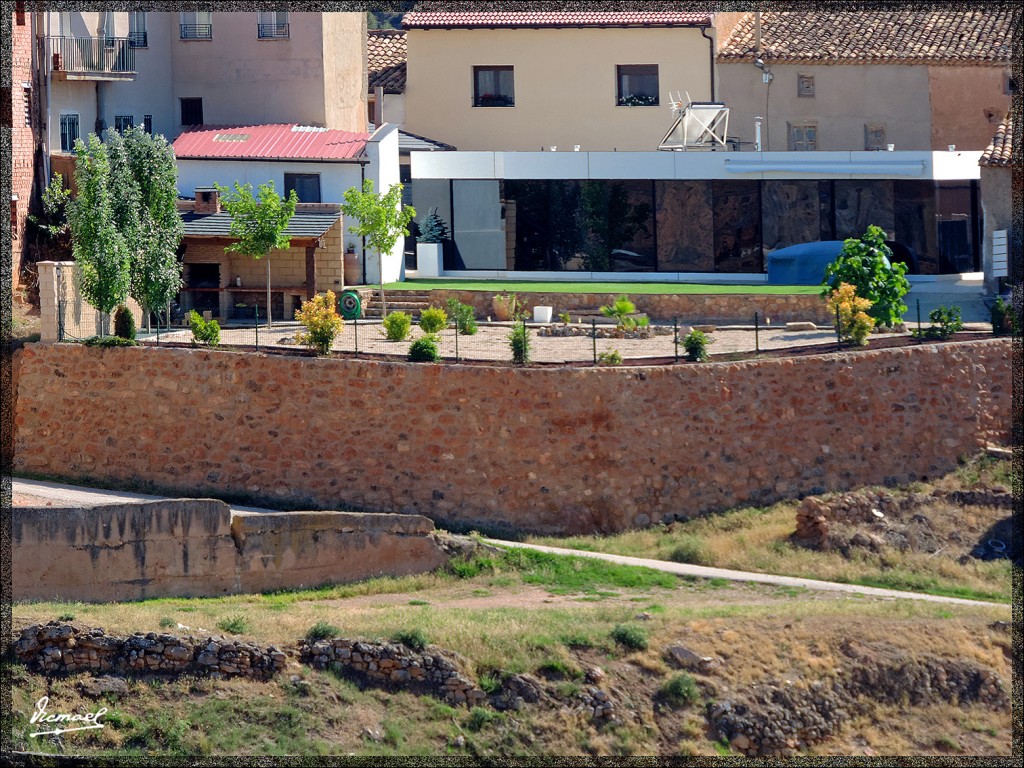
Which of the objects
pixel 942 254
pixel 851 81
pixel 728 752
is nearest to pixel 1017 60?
pixel 728 752

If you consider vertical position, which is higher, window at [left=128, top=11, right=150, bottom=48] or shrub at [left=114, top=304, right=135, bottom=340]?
window at [left=128, top=11, right=150, bottom=48]

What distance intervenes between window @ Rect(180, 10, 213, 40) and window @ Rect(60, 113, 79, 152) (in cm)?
400

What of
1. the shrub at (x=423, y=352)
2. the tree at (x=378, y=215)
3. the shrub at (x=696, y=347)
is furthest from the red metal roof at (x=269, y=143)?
the shrub at (x=696, y=347)

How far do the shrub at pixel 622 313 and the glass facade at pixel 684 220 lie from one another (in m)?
5.46

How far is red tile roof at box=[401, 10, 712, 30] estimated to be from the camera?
48.8m

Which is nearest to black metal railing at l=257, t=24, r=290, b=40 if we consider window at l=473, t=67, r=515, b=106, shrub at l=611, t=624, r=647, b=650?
window at l=473, t=67, r=515, b=106

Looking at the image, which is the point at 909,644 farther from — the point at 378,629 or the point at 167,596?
the point at 167,596

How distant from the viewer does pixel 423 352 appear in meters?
32.5

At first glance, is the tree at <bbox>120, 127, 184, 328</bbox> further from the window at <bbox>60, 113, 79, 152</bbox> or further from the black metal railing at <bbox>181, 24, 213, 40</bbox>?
the black metal railing at <bbox>181, 24, 213, 40</bbox>

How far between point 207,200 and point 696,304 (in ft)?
35.4

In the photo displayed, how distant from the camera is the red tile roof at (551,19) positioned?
48.8m

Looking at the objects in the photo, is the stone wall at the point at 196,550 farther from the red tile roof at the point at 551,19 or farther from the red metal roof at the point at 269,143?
the red tile roof at the point at 551,19

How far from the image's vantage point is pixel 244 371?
32906 mm

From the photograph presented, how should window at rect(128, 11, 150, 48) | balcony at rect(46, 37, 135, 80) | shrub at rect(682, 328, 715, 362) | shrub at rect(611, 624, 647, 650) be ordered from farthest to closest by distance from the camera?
window at rect(128, 11, 150, 48) → balcony at rect(46, 37, 135, 80) → shrub at rect(682, 328, 715, 362) → shrub at rect(611, 624, 647, 650)
